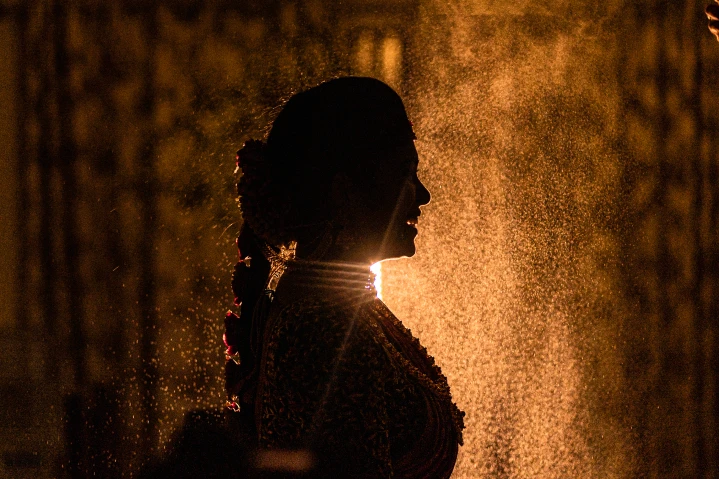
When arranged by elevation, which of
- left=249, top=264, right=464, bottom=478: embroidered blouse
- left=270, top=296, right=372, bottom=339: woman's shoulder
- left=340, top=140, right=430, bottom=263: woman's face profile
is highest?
left=340, top=140, right=430, bottom=263: woman's face profile

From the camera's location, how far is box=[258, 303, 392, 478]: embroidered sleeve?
117 cm

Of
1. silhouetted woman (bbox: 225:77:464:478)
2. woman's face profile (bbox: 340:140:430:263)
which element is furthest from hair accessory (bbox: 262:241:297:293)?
woman's face profile (bbox: 340:140:430:263)

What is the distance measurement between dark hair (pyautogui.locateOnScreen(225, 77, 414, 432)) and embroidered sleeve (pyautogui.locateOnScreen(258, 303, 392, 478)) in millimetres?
168

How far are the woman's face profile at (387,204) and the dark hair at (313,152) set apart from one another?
0.07ft

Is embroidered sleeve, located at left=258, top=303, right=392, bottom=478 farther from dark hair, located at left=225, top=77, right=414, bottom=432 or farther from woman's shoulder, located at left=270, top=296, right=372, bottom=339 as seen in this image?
dark hair, located at left=225, top=77, right=414, bottom=432

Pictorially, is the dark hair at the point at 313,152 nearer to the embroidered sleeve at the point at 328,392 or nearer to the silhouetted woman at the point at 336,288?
the silhouetted woman at the point at 336,288

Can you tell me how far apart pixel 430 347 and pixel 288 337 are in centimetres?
130

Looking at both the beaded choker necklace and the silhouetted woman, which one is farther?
the beaded choker necklace

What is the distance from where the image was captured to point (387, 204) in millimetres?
1327

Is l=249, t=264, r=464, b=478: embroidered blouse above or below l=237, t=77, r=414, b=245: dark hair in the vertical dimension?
below

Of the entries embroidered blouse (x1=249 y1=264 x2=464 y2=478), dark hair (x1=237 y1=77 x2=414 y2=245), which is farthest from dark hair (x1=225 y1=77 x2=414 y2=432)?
embroidered blouse (x1=249 y1=264 x2=464 y2=478)

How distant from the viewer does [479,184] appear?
2510 millimetres

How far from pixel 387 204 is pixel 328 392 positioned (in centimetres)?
35

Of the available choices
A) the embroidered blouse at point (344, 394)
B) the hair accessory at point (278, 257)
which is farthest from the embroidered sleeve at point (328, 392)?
the hair accessory at point (278, 257)
